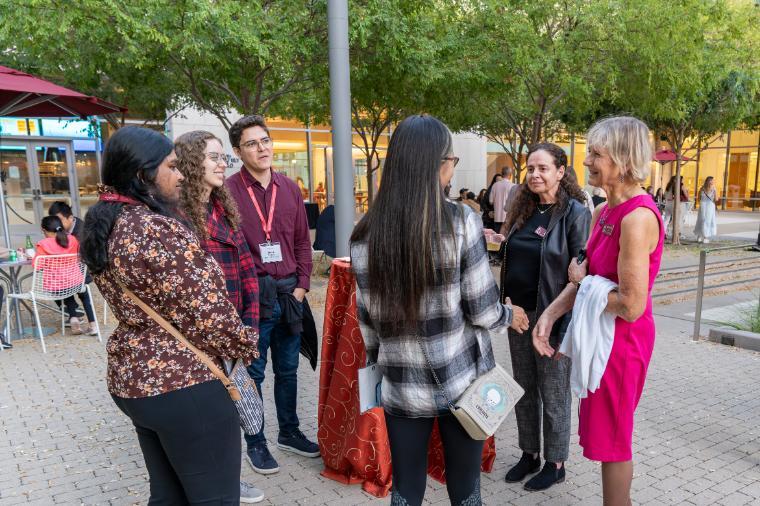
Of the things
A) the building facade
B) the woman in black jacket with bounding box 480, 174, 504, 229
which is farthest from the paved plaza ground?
the woman in black jacket with bounding box 480, 174, 504, 229

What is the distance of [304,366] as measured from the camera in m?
5.52

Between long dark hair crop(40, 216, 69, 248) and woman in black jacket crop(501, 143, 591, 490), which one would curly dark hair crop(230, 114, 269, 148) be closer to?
woman in black jacket crop(501, 143, 591, 490)

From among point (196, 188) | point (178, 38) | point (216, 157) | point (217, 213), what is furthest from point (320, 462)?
point (178, 38)

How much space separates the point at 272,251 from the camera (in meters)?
3.20

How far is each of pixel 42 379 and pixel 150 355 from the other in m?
4.40

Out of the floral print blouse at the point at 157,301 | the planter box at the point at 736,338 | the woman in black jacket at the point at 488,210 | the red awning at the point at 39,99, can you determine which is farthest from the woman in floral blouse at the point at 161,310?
the woman in black jacket at the point at 488,210

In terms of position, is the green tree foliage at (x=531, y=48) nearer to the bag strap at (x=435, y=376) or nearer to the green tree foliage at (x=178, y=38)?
the green tree foliage at (x=178, y=38)

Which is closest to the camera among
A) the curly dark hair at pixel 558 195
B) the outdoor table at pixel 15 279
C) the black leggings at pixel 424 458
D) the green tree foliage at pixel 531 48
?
the black leggings at pixel 424 458

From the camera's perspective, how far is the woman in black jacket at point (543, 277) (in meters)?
2.98

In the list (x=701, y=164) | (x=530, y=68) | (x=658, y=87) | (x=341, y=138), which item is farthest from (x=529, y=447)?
(x=701, y=164)

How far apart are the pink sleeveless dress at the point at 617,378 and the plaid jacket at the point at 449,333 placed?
2.00 feet

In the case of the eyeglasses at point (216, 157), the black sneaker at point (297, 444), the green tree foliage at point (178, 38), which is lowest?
the black sneaker at point (297, 444)

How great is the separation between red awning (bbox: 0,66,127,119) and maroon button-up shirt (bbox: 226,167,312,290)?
430cm

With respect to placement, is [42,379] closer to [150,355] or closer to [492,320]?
[150,355]
